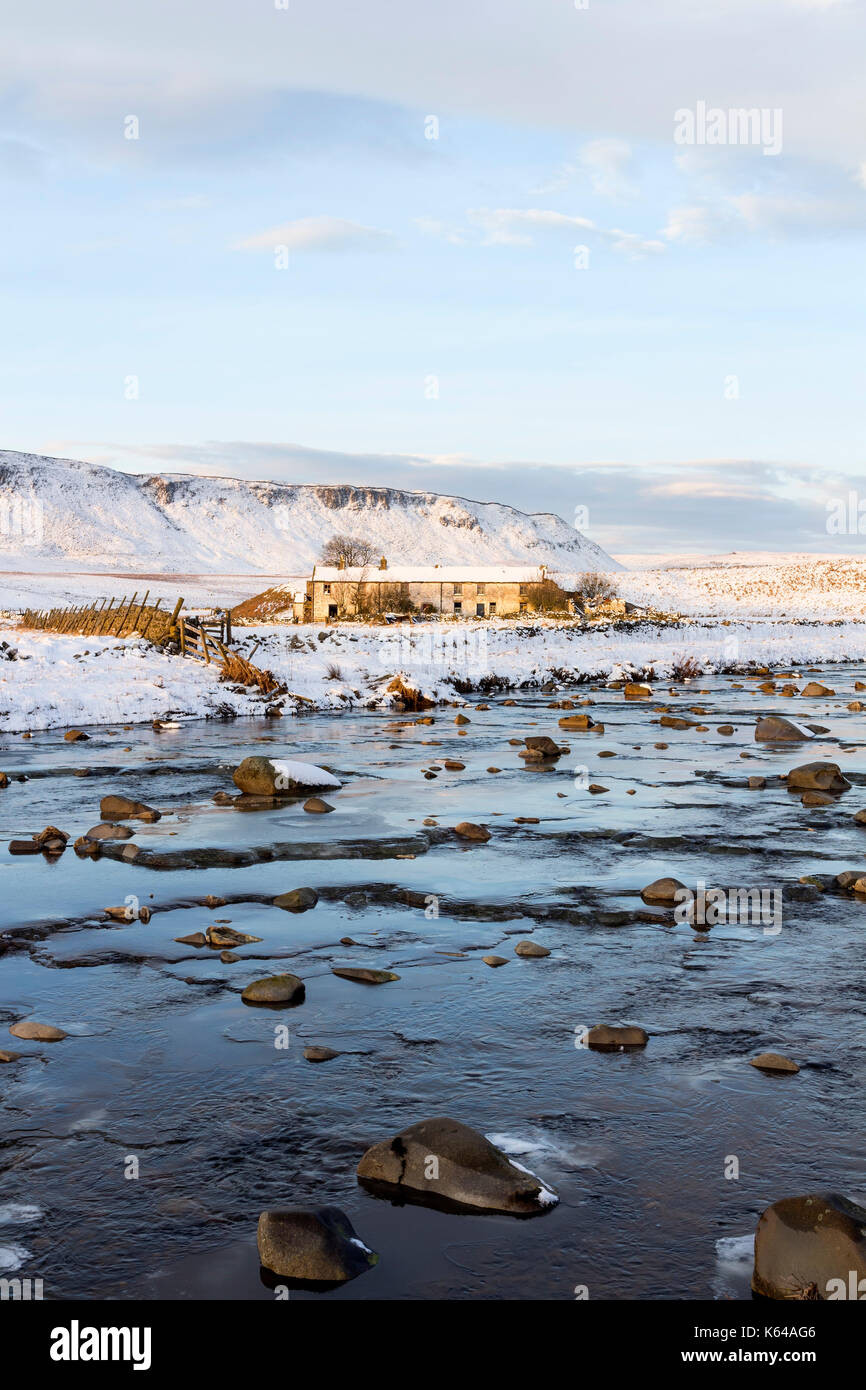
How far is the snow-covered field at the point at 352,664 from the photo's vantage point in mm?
28109

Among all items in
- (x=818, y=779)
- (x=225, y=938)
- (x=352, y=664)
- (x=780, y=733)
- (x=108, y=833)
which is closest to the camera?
(x=225, y=938)

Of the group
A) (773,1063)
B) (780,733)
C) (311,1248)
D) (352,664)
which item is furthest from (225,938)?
(352,664)

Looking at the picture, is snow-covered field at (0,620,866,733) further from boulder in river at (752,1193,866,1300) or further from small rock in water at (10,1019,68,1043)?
boulder in river at (752,1193,866,1300)

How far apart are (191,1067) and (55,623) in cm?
4122

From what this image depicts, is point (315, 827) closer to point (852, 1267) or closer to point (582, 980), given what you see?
point (582, 980)

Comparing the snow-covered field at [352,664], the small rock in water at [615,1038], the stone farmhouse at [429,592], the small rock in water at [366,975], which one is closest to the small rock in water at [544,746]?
the snow-covered field at [352,664]

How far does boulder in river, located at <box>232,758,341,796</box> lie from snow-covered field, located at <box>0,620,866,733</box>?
10.6m

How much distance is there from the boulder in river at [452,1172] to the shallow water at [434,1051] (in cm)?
9

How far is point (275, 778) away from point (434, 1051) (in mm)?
9989

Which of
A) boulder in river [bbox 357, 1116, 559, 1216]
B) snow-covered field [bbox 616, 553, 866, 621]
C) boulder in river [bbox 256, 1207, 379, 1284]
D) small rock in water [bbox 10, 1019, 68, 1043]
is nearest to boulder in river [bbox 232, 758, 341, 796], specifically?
small rock in water [bbox 10, 1019, 68, 1043]

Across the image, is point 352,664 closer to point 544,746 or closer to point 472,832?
point 544,746

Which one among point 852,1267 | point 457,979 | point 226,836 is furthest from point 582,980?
point 226,836

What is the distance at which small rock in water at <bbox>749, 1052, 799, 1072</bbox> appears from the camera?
6965 mm

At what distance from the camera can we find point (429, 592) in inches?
3285
